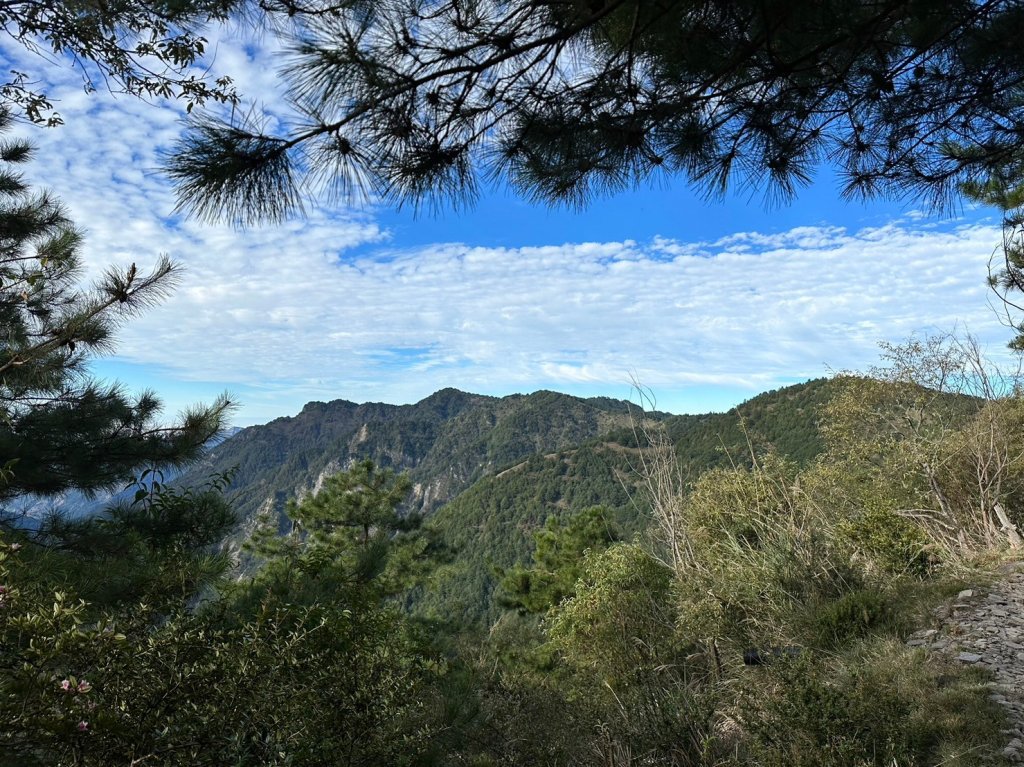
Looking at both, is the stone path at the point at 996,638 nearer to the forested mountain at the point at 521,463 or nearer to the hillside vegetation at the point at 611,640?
the hillside vegetation at the point at 611,640

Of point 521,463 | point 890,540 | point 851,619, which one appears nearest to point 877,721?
point 851,619

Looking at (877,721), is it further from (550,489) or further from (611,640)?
(550,489)

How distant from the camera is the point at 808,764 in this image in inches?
80.4

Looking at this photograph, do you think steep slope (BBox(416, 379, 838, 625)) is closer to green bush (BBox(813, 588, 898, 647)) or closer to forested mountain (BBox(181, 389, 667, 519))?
forested mountain (BBox(181, 389, 667, 519))

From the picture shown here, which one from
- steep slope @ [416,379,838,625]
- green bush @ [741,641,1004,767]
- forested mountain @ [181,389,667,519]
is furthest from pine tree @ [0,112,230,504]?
forested mountain @ [181,389,667,519]

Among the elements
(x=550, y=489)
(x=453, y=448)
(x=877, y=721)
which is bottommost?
(x=877, y=721)

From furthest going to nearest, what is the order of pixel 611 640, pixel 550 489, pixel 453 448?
pixel 453 448 < pixel 550 489 < pixel 611 640

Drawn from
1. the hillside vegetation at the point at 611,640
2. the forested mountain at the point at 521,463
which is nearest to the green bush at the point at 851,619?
the hillside vegetation at the point at 611,640

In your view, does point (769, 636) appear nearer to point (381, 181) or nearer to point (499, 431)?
point (381, 181)

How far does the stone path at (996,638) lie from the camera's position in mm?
2377

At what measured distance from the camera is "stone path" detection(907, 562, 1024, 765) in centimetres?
238

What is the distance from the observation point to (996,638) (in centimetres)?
310

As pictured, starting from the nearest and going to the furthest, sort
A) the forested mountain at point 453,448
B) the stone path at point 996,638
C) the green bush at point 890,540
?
the stone path at point 996,638 → the green bush at point 890,540 → the forested mountain at point 453,448

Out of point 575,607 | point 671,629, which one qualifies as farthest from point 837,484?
point 671,629
